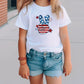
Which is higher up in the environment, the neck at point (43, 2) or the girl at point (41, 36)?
the neck at point (43, 2)

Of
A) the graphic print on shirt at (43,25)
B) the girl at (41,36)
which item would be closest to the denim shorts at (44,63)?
the girl at (41,36)

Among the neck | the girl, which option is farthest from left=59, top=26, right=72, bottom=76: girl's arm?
the neck

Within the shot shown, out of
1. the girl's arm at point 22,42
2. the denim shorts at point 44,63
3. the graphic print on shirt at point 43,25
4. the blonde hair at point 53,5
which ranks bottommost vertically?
the denim shorts at point 44,63

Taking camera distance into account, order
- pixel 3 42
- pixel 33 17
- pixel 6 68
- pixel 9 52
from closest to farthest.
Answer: pixel 33 17 → pixel 6 68 → pixel 9 52 → pixel 3 42

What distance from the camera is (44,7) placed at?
2.25m

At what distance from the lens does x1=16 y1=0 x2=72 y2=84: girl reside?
2.23 m

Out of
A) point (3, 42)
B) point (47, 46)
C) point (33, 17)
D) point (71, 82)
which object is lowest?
point (71, 82)

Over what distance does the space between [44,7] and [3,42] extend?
12.9 ft

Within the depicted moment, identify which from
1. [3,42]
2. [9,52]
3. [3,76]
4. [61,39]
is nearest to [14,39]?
[3,42]

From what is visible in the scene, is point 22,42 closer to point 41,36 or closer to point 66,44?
point 41,36

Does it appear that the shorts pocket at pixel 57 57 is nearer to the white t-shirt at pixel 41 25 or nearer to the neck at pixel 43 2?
the white t-shirt at pixel 41 25

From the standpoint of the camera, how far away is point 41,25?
2234 mm

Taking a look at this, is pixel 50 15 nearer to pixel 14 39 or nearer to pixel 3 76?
pixel 3 76

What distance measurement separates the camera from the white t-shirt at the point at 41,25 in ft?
7.32
